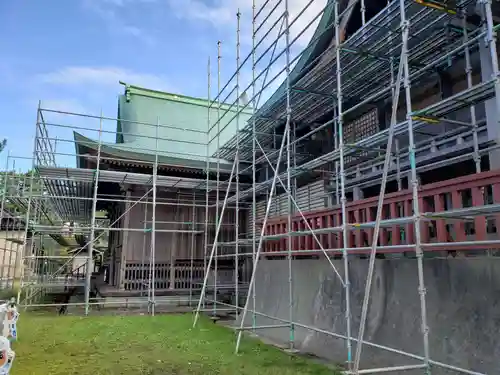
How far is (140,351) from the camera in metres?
6.23

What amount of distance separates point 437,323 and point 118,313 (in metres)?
8.43

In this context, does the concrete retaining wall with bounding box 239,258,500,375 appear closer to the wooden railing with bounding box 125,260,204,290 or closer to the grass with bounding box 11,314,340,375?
the grass with bounding box 11,314,340,375

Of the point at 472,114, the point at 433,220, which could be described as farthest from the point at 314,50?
the point at 433,220

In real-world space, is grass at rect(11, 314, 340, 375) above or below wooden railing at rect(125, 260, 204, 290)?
below

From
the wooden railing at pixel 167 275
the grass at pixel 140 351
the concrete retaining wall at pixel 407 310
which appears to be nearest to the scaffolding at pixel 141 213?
the wooden railing at pixel 167 275

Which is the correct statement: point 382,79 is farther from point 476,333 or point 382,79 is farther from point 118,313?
point 118,313

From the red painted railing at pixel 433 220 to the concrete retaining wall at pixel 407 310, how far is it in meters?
0.26

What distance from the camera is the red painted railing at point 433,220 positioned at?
3.88 m

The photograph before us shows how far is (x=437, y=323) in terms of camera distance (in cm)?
418

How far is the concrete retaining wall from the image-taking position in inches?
147

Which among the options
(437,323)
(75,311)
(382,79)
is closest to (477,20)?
(382,79)

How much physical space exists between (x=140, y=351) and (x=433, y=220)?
188 inches

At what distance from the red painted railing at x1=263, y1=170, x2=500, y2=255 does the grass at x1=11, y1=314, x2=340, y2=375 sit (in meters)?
1.90

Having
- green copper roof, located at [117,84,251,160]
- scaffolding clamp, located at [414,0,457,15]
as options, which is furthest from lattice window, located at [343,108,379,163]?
green copper roof, located at [117,84,251,160]
